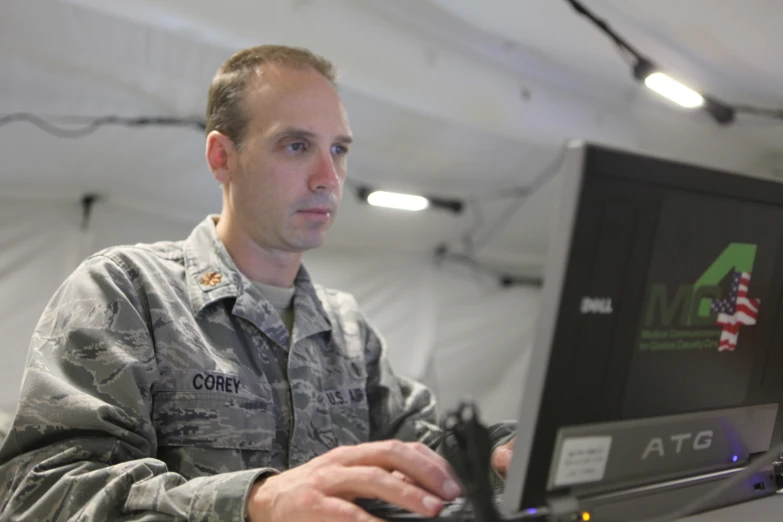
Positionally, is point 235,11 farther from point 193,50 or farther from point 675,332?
point 675,332

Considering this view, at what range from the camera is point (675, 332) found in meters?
0.57

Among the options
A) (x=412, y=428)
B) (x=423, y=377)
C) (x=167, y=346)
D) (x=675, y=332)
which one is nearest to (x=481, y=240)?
(x=423, y=377)

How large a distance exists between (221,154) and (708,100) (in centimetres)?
176

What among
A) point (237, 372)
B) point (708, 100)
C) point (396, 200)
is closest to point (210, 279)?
point (237, 372)

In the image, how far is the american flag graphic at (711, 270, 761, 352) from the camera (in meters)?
0.61

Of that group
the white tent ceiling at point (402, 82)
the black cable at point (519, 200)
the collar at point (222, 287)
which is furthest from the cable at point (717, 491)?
the black cable at point (519, 200)

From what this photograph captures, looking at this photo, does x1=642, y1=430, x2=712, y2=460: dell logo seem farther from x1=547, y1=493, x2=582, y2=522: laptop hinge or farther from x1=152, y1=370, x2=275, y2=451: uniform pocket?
x1=152, y1=370, x2=275, y2=451: uniform pocket

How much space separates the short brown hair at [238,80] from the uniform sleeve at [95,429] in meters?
0.37

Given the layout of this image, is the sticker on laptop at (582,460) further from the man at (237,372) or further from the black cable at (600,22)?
the black cable at (600,22)

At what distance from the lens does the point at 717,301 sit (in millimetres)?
598

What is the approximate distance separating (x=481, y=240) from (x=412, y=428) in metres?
2.26

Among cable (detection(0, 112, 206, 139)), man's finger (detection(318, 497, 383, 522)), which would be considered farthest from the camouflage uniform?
cable (detection(0, 112, 206, 139))

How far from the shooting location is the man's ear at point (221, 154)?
1.23 m

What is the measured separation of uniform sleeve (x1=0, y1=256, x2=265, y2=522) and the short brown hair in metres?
0.37
